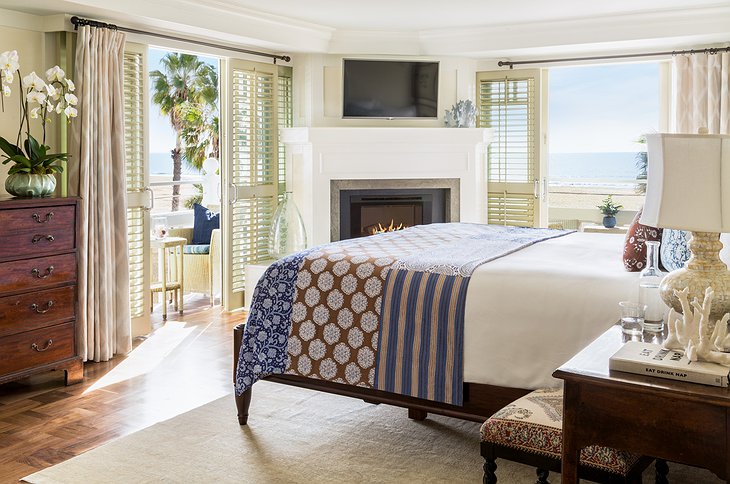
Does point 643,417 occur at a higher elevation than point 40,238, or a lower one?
lower

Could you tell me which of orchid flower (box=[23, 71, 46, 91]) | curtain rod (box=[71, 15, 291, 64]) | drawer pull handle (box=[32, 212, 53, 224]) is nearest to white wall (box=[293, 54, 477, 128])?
curtain rod (box=[71, 15, 291, 64])

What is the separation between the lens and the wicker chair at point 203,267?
23.1 ft

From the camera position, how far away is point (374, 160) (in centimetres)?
685

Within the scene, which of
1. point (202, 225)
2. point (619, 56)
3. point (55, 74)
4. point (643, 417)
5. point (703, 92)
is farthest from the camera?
point (202, 225)

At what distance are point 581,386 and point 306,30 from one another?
5.08 metres

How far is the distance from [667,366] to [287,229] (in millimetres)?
4881

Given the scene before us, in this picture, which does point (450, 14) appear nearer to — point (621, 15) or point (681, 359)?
point (621, 15)

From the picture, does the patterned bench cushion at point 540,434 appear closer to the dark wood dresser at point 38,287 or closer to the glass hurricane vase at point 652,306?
the glass hurricane vase at point 652,306

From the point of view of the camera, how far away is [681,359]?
2047 millimetres

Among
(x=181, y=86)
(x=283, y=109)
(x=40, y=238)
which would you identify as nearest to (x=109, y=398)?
(x=40, y=238)

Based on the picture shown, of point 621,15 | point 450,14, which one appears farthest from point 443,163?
point 621,15

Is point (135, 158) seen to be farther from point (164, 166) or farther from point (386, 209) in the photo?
point (164, 166)

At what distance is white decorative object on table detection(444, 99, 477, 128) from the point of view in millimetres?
7035

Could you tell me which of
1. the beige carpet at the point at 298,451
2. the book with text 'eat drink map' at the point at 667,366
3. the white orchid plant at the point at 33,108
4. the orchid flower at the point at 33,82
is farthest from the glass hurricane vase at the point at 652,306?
the orchid flower at the point at 33,82
